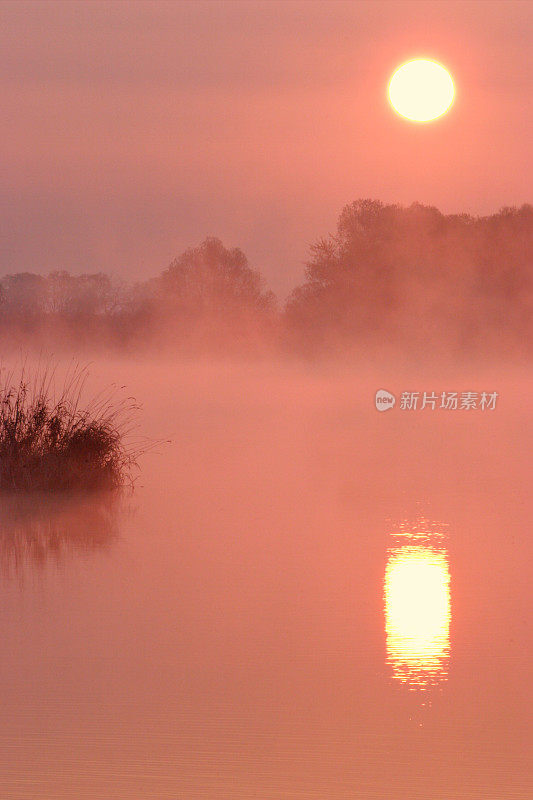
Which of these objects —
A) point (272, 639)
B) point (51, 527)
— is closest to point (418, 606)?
point (272, 639)

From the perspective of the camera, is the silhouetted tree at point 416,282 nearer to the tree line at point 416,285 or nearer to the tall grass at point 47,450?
the tree line at point 416,285

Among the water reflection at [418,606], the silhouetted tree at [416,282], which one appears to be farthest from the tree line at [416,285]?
the water reflection at [418,606]

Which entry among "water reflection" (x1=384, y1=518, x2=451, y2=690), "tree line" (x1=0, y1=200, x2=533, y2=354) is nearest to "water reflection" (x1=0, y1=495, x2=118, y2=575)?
"water reflection" (x1=384, y1=518, x2=451, y2=690)

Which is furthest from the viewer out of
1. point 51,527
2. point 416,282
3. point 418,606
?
point 416,282

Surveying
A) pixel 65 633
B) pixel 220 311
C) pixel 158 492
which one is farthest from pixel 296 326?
pixel 65 633

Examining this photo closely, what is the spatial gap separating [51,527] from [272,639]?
319cm

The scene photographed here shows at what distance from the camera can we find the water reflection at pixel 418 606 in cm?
461

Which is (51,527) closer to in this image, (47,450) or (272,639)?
(47,450)

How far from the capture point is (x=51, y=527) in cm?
790

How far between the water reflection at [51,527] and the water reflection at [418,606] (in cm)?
188

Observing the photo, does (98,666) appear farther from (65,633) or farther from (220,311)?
(220,311)

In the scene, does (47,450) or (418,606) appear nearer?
(418,606)

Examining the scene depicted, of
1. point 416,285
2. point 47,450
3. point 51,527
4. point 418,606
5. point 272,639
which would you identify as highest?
point 416,285

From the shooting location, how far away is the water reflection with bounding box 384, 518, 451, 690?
461 cm
